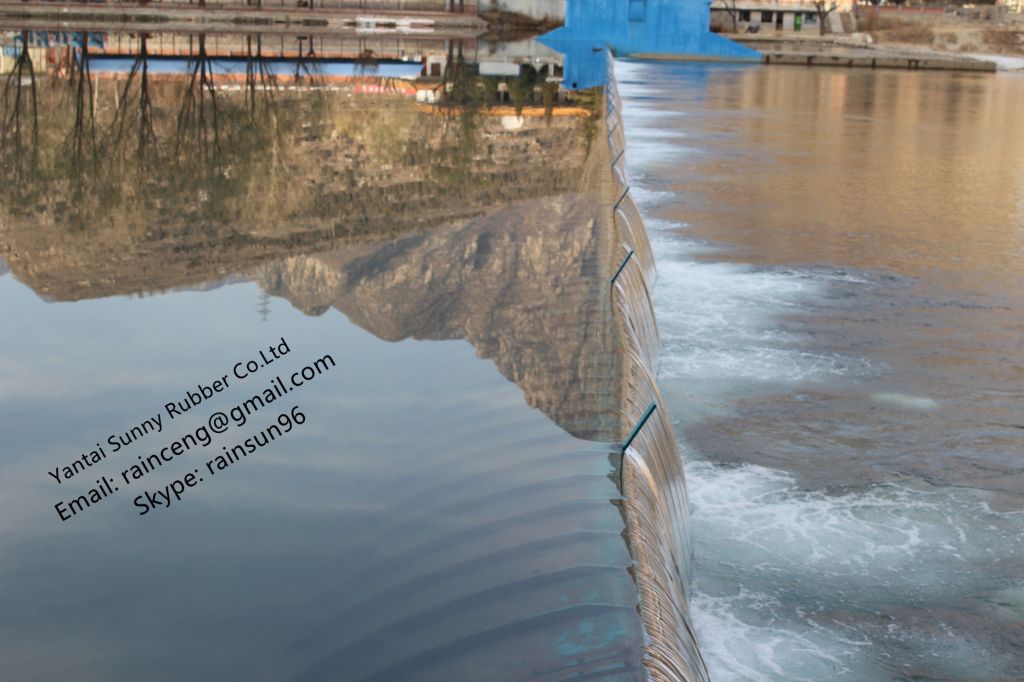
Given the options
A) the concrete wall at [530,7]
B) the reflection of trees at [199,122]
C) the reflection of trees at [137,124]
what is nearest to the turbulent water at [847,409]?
the reflection of trees at [199,122]

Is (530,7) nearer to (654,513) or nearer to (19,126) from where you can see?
(19,126)

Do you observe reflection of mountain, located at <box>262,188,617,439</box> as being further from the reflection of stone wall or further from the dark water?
the reflection of stone wall

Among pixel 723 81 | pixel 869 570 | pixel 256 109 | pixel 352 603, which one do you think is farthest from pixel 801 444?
pixel 723 81

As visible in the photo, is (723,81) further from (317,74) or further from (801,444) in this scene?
(801,444)

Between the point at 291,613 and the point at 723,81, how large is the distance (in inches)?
1408

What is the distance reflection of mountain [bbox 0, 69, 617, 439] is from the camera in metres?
8.61

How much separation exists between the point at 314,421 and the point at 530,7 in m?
53.2

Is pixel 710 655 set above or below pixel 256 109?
below

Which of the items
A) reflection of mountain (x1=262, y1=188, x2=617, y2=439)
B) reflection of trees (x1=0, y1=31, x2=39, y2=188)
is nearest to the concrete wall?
reflection of trees (x1=0, y1=31, x2=39, y2=188)

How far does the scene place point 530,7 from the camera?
58375mm

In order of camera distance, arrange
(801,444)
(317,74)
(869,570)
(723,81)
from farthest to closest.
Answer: (723,81) < (317,74) < (801,444) < (869,570)

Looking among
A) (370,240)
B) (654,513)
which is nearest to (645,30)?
(370,240)

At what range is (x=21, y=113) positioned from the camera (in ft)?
65.5

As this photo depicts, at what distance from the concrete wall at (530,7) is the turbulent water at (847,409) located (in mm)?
40333
